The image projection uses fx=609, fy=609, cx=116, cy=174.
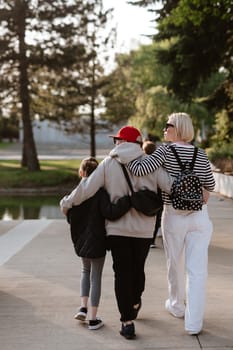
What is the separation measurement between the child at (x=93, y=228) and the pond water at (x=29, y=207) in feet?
40.3

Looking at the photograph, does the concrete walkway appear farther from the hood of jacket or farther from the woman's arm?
the hood of jacket

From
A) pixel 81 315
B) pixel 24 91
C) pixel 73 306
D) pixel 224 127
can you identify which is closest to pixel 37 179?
pixel 24 91

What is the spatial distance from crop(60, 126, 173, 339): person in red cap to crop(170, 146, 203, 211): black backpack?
75 mm

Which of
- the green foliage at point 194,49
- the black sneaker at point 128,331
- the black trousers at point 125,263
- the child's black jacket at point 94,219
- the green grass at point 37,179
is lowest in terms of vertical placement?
the green grass at point 37,179

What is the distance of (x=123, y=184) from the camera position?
496cm

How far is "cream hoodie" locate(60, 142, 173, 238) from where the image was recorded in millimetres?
4910

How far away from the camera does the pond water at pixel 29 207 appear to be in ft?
59.9

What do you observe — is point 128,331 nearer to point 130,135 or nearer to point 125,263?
point 125,263

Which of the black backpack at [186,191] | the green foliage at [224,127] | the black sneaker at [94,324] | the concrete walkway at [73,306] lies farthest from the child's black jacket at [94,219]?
the green foliage at [224,127]

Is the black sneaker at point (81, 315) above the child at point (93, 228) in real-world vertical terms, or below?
below

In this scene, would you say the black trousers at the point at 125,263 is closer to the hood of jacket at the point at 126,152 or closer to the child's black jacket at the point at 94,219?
the child's black jacket at the point at 94,219

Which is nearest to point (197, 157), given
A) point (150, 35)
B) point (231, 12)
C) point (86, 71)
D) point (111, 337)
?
point (111, 337)

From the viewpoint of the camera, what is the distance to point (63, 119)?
34812 millimetres

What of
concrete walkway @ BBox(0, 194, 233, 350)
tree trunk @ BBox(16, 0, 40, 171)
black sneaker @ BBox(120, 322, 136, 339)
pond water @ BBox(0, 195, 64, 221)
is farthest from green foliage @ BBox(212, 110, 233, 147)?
black sneaker @ BBox(120, 322, 136, 339)
